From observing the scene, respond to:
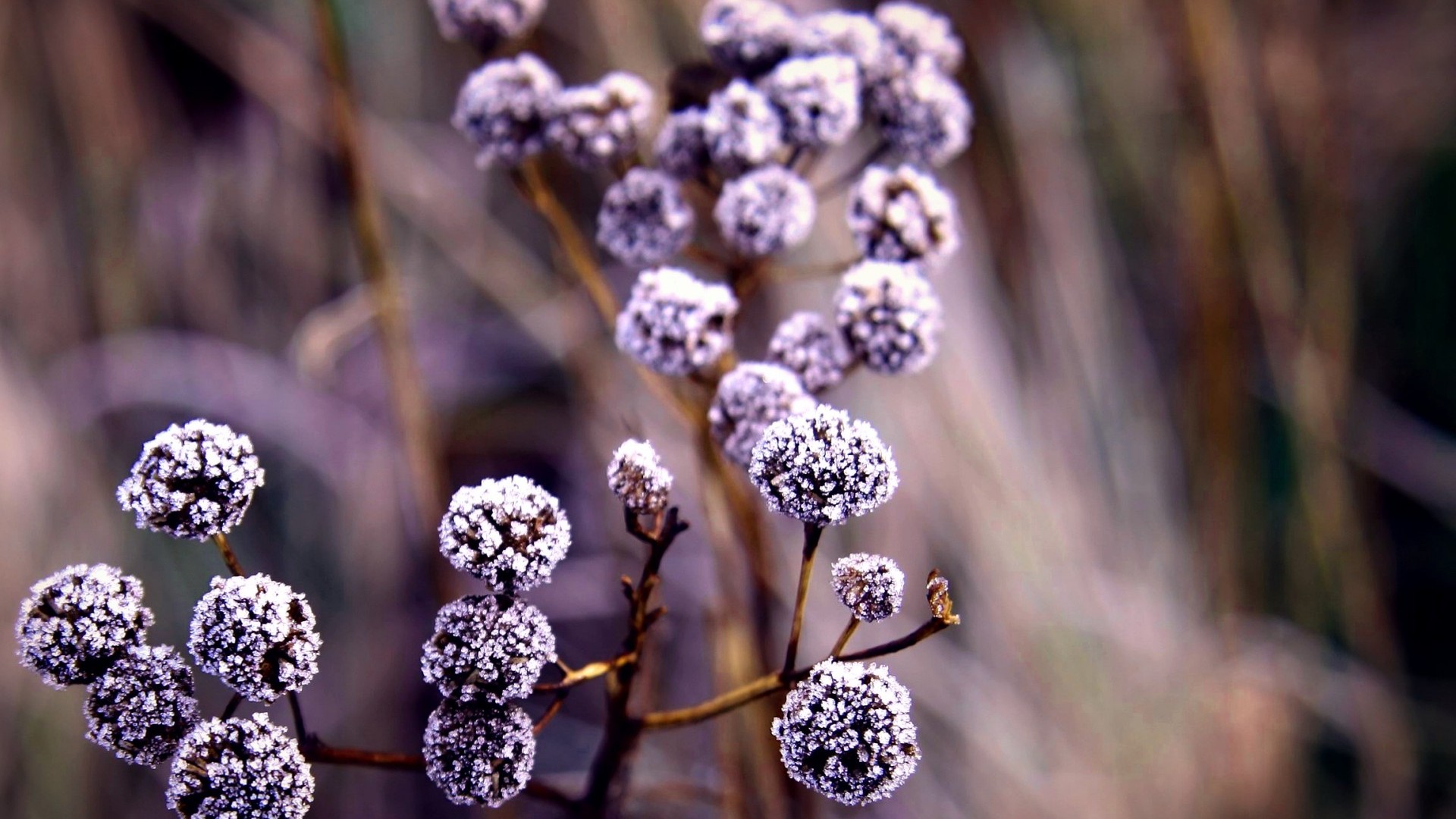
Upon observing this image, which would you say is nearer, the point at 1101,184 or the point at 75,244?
the point at 75,244

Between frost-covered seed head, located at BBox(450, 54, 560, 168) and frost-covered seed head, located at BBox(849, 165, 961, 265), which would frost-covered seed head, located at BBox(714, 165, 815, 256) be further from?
frost-covered seed head, located at BBox(450, 54, 560, 168)

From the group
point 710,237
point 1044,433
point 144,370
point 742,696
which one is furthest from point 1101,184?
point 144,370

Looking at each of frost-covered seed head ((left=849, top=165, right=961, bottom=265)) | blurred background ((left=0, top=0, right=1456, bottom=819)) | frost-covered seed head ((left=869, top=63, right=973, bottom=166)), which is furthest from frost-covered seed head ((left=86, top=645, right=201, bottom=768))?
blurred background ((left=0, top=0, right=1456, bottom=819))

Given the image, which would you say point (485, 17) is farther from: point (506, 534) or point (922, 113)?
point (506, 534)

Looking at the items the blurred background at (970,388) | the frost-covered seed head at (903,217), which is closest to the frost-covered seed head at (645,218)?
the frost-covered seed head at (903,217)

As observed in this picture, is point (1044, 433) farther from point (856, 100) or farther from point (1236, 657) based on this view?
point (856, 100)
